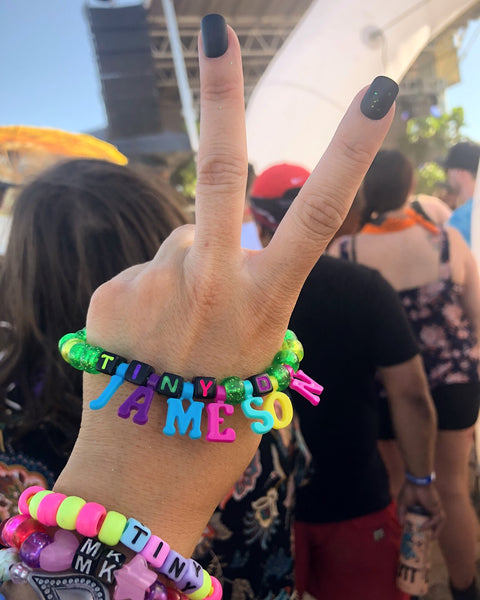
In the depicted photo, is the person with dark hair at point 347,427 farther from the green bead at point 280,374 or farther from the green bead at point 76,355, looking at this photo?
the green bead at point 76,355

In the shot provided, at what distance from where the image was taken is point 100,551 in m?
0.57

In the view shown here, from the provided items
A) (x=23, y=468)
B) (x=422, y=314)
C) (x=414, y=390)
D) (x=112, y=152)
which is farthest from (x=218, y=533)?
(x=112, y=152)

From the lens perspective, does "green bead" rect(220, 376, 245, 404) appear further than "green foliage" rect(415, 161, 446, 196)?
No

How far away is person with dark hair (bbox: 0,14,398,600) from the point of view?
1.81 ft

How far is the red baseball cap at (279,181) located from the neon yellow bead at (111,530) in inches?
45.5

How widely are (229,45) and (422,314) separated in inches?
58.7

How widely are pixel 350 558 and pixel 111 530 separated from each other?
37.6 inches

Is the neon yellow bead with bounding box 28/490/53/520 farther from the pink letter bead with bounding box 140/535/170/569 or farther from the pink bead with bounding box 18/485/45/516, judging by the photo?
the pink letter bead with bounding box 140/535/170/569

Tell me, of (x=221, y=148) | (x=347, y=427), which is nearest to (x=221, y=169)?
(x=221, y=148)

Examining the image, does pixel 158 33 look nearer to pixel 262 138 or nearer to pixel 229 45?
pixel 262 138

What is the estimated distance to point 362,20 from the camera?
2244 millimetres

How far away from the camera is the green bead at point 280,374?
63 cm

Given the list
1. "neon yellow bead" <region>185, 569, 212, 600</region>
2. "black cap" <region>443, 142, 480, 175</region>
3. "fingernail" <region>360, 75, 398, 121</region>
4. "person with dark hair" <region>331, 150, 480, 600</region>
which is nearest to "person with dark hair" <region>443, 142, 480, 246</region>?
"black cap" <region>443, 142, 480, 175</region>

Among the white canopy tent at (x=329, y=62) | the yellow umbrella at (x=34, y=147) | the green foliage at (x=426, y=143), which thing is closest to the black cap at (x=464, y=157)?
the white canopy tent at (x=329, y=62)
